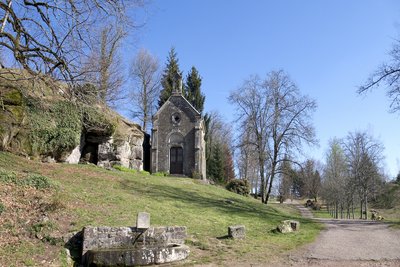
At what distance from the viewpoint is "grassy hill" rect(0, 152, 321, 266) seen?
31.4 feet

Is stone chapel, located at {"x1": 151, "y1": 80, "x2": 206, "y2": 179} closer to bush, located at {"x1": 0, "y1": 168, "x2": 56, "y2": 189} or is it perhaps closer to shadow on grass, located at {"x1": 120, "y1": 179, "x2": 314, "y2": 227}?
shadow on grass, located at {"x1": 120, "y1": 179, "x2": 314, "y2": 227}

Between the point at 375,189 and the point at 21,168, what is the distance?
3182cm

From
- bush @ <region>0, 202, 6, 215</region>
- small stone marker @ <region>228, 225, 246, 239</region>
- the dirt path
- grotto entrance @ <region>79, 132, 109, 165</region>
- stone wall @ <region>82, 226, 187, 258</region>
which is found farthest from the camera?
grotto entrance @ <region>79, 132, 109, 165</region>

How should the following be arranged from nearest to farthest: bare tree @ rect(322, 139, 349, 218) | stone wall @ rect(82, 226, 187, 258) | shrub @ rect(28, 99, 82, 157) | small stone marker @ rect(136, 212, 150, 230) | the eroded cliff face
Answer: stone wall @ rect(82, 226, 187, 258) < small stone marker @ rect(136, 212, 150, 230) < the eroded cliff face < shrub @ rect(28, 99, 82, 157) < bare tree @ rect(322, 139, 349, 218)

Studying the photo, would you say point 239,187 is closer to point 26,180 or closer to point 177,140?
point 177,140

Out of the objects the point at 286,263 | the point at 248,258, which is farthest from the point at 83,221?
the point at 286,263

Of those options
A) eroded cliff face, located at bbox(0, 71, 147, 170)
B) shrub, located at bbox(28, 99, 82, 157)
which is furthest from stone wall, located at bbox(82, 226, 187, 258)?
shrub, located at bbox(28, 99, 82, 157)

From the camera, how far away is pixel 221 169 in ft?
173

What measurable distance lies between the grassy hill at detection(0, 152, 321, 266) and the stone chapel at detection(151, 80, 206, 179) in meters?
18.9

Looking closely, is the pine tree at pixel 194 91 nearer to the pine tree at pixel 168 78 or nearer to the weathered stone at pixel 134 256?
the pine tree at pixel 168 78

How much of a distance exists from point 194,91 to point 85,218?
42.2 meters

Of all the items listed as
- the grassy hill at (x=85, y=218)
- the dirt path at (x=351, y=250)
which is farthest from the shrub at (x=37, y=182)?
the dirt path at (x=351, y=250)

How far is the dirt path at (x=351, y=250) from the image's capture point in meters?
9.48

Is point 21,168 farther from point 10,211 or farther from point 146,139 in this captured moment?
point 146,139
